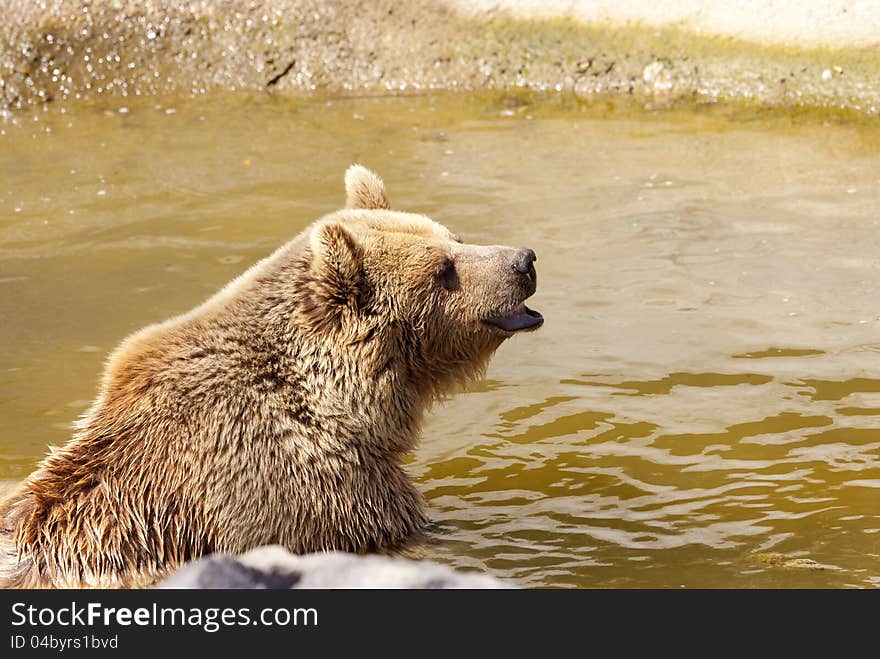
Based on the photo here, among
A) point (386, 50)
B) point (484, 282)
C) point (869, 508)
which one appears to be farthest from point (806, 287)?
point (386, 50)

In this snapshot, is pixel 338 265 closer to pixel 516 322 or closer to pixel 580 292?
pixel 516 322

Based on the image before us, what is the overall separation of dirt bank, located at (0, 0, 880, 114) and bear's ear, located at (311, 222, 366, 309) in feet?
27.8

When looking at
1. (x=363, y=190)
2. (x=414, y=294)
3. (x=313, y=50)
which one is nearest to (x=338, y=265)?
(x=414, y=294)

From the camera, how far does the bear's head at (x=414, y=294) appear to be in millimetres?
5266

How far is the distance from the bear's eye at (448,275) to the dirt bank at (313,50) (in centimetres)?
807

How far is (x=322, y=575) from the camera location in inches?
164

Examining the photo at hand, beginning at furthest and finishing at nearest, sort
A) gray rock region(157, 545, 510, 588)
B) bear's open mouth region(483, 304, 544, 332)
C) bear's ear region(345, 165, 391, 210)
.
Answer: bear's ear region(345, 165, 391, 210) → bear's open mouth region(483, 304, 544, 332) → gray rock region(157, 545, 510, 588)

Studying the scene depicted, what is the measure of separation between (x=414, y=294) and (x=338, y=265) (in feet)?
1.42

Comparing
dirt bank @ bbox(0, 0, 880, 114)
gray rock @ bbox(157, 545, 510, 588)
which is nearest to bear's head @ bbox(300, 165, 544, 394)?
gray rock @ bbox(157, 545, 510, 588)

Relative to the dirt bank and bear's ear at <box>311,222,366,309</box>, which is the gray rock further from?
the dirt bank

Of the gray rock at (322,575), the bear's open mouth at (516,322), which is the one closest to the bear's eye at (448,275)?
the bear's open mouth at (516,322)

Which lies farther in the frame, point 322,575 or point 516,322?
point 516,322

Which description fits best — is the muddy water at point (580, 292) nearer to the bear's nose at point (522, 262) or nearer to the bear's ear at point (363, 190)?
the bear's nose at point (522, 262)

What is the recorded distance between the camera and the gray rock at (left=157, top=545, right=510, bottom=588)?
13.4 ft
